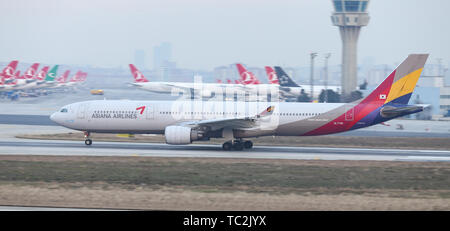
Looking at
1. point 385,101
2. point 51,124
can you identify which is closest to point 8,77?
point 51,124

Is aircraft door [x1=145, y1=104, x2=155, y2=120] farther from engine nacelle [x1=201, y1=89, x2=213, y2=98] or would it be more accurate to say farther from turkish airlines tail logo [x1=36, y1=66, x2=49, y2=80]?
turkish airlines tail logo [x1=36, y1=66, x2=49, y2=80]

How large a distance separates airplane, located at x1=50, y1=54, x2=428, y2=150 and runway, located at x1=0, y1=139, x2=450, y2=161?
1264mm

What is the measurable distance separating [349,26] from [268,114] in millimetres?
81742

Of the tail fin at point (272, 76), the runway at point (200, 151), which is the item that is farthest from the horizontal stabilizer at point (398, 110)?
the tail fin at point (272, 76)

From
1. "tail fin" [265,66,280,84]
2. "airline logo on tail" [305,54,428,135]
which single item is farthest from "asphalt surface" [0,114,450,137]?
"tail fin" [265,66,280,84]

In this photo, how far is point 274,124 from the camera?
35.0 m

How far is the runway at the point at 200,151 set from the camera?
31.1 metres

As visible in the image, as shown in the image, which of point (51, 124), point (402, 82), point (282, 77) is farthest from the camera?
point (282, 77)

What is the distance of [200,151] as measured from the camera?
3359cm

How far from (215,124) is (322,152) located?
7375mm

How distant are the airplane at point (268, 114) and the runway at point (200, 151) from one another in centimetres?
126

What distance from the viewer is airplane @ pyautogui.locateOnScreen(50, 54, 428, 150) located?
35.0 meters

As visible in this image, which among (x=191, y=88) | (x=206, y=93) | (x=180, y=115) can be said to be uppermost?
(x=191, y=88)

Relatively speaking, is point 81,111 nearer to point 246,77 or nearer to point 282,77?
point 246,77
